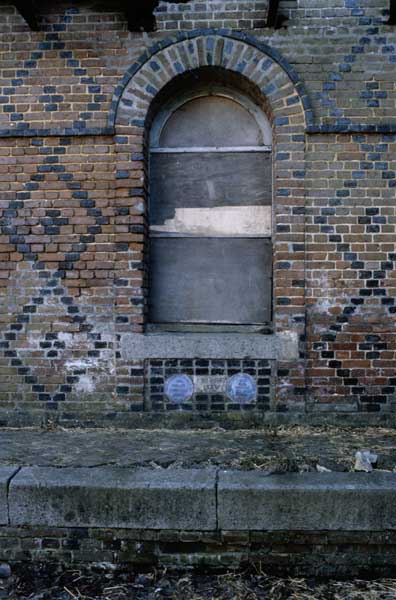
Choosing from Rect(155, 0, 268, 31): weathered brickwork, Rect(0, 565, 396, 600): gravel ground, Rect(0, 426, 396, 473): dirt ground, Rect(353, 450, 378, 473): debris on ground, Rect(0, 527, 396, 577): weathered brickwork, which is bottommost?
Rect(0, 565, 396, 600): gravel ground

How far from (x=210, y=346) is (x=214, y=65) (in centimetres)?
279

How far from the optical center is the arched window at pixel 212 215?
5.29 m

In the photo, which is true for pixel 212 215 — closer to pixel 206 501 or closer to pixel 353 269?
pixel 353 269

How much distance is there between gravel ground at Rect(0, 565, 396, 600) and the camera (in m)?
3.29

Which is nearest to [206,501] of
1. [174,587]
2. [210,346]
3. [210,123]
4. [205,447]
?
[174,587]

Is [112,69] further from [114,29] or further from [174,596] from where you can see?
[174,596]

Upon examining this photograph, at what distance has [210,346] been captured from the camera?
499cm

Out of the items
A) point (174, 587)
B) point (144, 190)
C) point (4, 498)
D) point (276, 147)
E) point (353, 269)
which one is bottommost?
point (174, 587)

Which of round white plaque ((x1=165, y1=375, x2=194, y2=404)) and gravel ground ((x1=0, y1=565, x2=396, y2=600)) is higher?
round white plaque ((x1=165, y1=375, x2=194, y2=404))

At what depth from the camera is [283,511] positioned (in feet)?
11.4

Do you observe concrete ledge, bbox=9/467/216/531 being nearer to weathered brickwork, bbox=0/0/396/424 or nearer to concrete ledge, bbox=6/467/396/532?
concrete ledge, bbox=6/467/396/532

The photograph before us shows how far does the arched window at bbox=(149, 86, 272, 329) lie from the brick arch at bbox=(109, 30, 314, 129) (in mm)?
352

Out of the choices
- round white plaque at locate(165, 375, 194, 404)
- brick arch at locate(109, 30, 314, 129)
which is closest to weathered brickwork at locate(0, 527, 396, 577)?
round white plaque at locate(165, 375, 194, 404)

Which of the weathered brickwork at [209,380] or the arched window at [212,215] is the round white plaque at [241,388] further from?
the arched window at [212,215]
